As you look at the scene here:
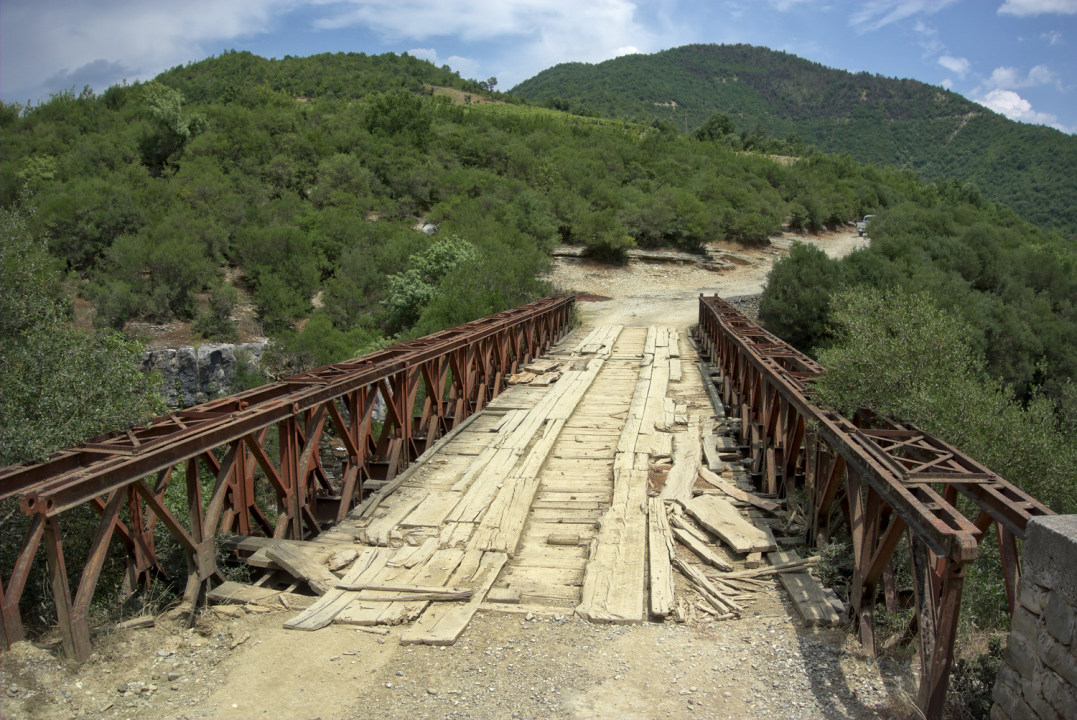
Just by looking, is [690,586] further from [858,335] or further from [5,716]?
[5,716]

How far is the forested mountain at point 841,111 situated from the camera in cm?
10200

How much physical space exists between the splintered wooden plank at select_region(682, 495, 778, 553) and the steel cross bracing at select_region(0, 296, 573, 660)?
346cm

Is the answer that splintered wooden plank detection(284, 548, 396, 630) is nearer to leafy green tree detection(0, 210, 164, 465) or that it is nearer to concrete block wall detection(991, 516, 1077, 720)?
leafy green tree detection(0, 210, 164, 465)

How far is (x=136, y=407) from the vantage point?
648cm

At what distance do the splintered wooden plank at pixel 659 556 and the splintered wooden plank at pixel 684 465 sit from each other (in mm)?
292

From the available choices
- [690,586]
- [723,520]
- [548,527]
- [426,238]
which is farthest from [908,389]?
[426,238]

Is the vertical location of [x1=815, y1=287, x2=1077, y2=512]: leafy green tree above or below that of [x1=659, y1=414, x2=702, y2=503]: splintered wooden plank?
above

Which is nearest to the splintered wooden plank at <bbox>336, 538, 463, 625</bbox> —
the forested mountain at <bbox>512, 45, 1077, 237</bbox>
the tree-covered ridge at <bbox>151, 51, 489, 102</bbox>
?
the tree-covered ridge at <bbox>151, 51, 489, 102</bbox>

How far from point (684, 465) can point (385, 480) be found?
343 cm

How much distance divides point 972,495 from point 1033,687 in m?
1.28

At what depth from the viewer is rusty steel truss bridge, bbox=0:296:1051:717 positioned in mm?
3633

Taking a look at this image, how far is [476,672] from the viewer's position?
4059mm

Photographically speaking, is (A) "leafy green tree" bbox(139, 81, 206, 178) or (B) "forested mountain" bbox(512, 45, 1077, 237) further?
(B) "forested mountain" bbox(512, 45, 1077, 237)

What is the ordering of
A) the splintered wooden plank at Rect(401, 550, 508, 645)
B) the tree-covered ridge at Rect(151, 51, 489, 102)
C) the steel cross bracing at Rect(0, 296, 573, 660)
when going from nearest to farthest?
the steel cross bracing at Rect(0, 296, 573, 660), the splintered wooden plank at Rect(401, 550, 508, 645), the tree-covered ridge at Rect(151, 51, 489, 102)
